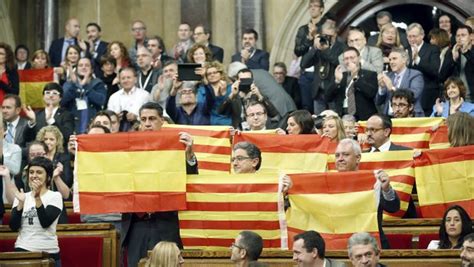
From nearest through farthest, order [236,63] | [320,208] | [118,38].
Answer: [320,208], [236,63], [118,38]

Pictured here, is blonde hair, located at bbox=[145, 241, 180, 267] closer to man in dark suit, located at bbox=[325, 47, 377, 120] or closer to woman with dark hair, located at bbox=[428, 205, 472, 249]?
woman with dark hair, located at bbox=[428, 205, 472, 249]

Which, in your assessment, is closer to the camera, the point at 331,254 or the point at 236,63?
the point at 331,254

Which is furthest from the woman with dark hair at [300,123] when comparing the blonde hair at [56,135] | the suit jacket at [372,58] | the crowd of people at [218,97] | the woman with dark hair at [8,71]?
the woman with dark hair at [8,71]

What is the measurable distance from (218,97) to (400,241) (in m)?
4.27

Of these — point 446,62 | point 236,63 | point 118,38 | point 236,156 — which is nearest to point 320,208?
point 236,156

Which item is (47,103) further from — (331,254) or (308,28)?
(331,254)

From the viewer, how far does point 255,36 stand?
19.2 meters

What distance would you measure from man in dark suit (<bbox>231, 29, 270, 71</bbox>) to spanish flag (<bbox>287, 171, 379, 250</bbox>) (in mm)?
6304

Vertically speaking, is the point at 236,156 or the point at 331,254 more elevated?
the point at 236,156

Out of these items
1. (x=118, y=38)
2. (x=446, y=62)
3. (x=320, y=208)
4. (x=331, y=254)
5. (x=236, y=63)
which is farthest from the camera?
(x=118, y=38)

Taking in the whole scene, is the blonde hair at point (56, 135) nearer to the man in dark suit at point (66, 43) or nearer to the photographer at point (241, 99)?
the photographer at point (241, 99)

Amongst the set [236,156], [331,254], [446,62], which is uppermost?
[446,62]

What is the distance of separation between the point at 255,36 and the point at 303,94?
1.17m

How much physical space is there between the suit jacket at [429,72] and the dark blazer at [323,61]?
0.95 m
